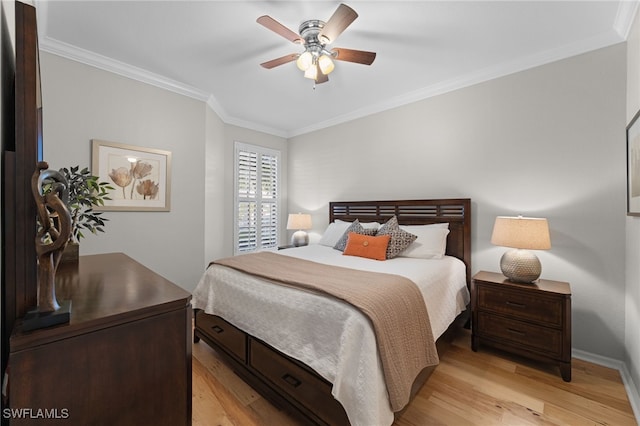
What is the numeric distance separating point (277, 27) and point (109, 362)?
1.96 m

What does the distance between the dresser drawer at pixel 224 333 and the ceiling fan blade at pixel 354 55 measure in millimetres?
2212

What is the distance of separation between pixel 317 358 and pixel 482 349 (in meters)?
1.80

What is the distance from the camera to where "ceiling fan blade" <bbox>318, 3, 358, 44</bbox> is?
1.61 meters

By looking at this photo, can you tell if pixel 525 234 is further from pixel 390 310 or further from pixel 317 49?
pixel 317 49

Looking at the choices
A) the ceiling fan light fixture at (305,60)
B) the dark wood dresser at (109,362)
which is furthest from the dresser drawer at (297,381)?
the ceiling fan light fixture at (305,60)

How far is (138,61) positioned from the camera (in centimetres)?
260

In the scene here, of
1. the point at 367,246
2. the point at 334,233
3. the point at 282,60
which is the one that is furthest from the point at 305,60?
the point at 334,233

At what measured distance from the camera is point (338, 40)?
226 cm

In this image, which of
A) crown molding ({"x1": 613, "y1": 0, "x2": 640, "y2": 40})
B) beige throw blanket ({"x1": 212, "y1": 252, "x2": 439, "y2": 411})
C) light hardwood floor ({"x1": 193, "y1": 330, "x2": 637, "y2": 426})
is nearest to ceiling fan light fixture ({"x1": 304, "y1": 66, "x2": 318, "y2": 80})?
beige throw blanket ({"x1": 212, "y1": 252, "x2": 439, "y2": 411})

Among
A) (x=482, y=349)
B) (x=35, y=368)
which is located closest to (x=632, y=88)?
(x=482, y=349)

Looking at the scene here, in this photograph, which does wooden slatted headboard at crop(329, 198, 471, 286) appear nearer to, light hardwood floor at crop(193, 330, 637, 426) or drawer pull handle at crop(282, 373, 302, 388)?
light hardwood floor at crop(193, 330, 637, 426)

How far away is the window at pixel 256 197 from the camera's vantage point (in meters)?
4.19

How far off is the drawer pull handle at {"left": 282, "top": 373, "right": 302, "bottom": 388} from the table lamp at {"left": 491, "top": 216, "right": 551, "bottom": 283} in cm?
193

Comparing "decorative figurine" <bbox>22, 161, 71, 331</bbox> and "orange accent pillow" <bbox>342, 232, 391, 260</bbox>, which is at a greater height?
"decorative figurine" <bbox>22, 161, 71, 331</bbox>
